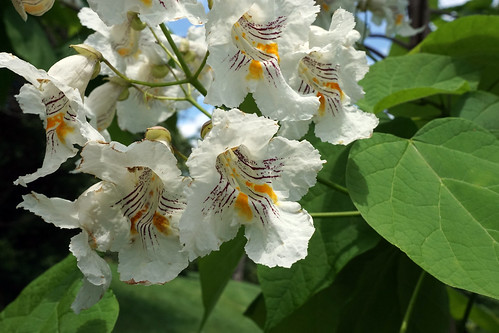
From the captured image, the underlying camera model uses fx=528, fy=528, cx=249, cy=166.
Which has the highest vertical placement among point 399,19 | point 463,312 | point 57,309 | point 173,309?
point 399,19

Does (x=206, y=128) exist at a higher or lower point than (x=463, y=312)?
higher

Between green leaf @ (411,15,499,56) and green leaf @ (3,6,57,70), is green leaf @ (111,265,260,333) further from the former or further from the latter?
green leaf @ (411,15,499,56)

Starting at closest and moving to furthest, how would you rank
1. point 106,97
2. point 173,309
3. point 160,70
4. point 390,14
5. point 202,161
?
1. point 202,161
2. point 106,97
3. point 160,70
4. point 390,14
5. point 173,309

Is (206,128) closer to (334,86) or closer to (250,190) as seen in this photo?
(250,190)

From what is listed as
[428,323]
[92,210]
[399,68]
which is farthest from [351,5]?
[92,210]

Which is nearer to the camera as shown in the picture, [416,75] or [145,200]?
[145,200]

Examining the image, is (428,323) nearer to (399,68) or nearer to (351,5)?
(399,68)

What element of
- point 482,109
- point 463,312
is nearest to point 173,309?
point 463,312

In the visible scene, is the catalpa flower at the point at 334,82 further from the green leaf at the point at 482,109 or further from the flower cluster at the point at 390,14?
the flower cluster at the point at 390,14
